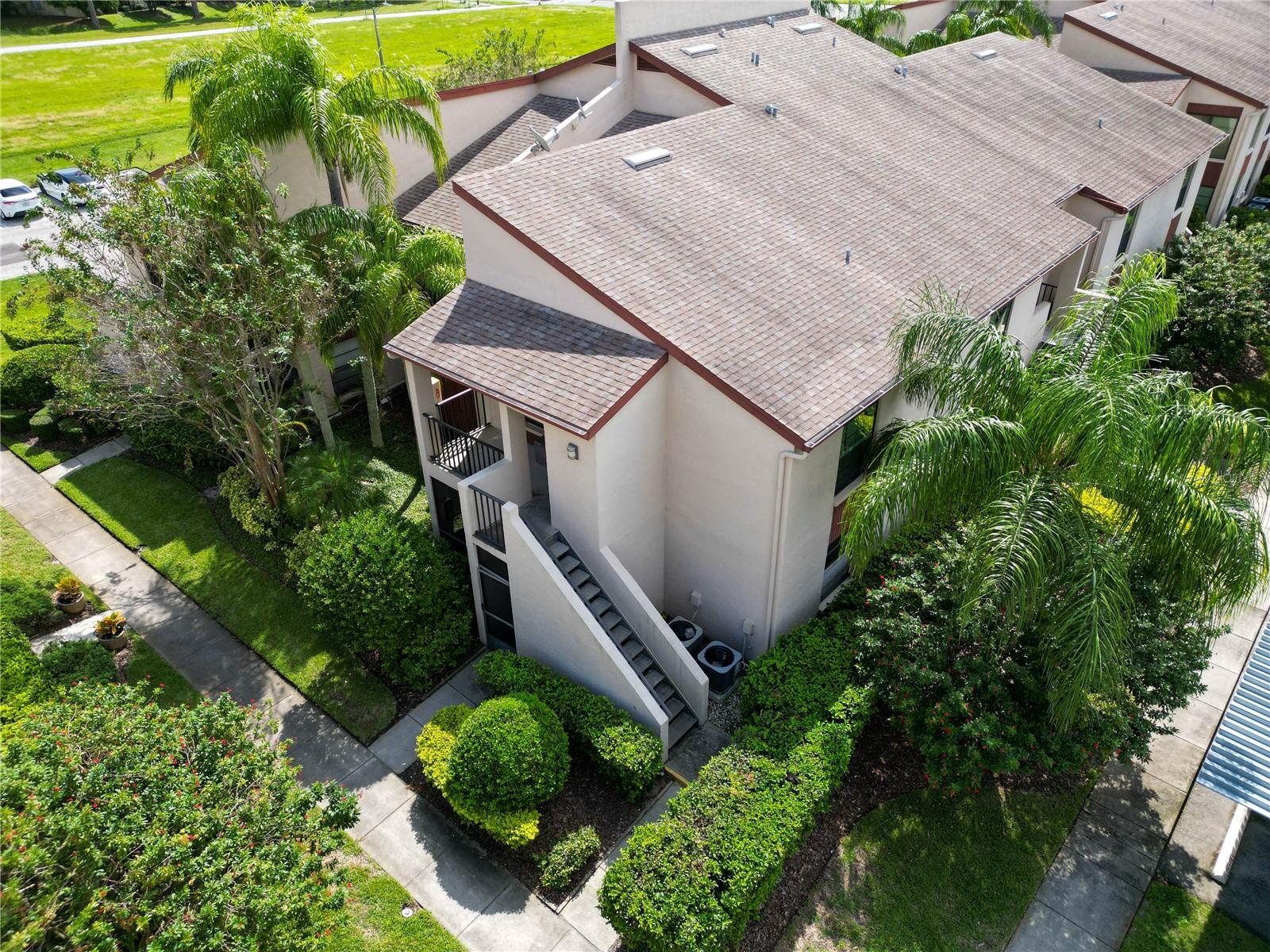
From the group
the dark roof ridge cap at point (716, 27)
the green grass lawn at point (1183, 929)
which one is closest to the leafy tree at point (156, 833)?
the green grass lawn at point (1183, 929)

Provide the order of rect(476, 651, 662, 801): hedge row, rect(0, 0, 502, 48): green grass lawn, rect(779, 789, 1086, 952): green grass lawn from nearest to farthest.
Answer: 1. rect(779, 789, 1086, 952): green grass lawn
2. rect(476, 651, 662, 801): hedge row
3. rect(0, 0, 502, 48): green grass lawn

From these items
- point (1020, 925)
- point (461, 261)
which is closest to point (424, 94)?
point (461, 261)

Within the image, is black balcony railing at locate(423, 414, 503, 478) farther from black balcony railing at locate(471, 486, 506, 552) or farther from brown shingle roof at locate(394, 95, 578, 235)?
brown shingle roof at locate(394, 95, 578, 235)

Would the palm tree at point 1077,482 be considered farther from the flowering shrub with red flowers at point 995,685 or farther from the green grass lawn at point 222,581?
the green grass lawn at point 222,581

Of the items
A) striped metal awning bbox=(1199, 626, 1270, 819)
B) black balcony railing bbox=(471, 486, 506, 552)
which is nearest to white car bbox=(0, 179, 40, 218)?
black balcony railing bbox=(471, 486, 506, 552)

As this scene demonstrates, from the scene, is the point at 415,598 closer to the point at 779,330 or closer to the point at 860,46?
the point at 779,330

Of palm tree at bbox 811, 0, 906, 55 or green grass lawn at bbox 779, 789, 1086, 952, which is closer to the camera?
green grass lawn at bbox 779, 789, 1086, 952
